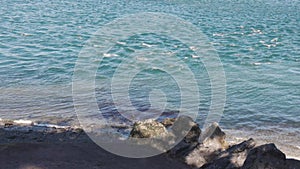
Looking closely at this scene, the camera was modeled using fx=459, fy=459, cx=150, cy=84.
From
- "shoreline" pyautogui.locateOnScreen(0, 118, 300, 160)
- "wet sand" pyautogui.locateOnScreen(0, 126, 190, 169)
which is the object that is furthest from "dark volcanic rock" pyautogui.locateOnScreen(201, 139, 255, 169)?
"shoreline" pyautogui.locateOnScreen(0, 118, 300, 160)

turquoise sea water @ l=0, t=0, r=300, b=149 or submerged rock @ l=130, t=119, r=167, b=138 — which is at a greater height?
submerged rock @ l=130, t=119, r=167, b=138

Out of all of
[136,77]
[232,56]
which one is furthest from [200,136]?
[232,56]

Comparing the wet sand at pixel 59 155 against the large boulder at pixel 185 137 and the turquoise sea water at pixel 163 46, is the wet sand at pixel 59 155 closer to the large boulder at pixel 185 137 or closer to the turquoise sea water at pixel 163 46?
the large boulder at pixel 185 137

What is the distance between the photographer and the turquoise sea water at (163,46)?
571 inches

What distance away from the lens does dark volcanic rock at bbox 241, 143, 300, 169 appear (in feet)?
25.8

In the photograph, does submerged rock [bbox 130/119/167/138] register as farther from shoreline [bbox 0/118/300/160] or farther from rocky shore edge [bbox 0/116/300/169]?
shoreline [bbox 0/118/300/160]

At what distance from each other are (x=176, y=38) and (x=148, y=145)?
16.5 meters

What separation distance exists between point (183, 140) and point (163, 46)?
14257mm

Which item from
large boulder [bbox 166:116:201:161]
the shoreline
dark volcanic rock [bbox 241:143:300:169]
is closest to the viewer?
dark volcanic rock [bbox 241:143:300:169]

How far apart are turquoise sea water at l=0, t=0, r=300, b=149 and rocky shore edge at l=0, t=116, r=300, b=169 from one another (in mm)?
1844

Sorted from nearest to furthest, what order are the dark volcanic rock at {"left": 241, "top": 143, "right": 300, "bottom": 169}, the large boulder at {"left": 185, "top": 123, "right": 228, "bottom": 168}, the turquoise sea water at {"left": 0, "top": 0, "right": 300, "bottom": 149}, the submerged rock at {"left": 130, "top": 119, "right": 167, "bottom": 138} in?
1. the dark volcanic rock at {"left": 241, "top": 143, "right": 300, "bottom": 169}
2. the large boulder at {"left": 185, "top": 123, "right": 228, "bottom": 168}
3. the submerged rock at {"left": 130, "top": 119, "right": 167, "bottom": 138}
4. the turquoise sea water at {"left": 0, "top": 0, "right": 300, "bottom": 149}

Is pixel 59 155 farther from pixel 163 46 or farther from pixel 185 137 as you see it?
pixel 163 46

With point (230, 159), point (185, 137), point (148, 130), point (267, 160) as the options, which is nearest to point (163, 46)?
point (185, 137)

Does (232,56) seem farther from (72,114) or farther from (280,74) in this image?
(72,114)
